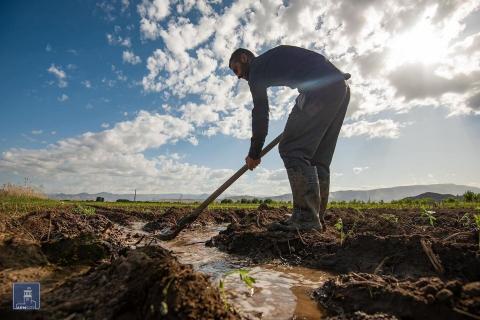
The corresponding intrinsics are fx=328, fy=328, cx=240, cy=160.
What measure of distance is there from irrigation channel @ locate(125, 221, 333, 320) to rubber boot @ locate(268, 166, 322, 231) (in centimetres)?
80

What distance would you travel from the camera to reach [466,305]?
1394 millimetres

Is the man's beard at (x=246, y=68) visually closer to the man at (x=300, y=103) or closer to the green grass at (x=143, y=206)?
the man at (x=300, y=103)

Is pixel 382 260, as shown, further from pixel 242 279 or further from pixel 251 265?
pixel 242 279

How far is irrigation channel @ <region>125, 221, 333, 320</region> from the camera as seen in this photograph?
1891mm

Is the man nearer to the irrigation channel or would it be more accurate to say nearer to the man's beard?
the man's beard

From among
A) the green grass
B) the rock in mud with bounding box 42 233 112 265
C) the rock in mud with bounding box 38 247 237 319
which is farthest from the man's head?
the green grass

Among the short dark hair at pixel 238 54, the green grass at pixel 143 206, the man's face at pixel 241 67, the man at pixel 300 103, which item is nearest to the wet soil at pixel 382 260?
the man at pixel 300 103

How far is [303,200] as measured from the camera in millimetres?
3844

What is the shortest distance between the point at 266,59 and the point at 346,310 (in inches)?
120

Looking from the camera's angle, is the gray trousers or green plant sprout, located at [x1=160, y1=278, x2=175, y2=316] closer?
green plant sprout, located at [x1=160, y1=278, x2=175, y2=316]

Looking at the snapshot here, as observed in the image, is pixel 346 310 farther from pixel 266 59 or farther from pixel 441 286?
pixel 266 59

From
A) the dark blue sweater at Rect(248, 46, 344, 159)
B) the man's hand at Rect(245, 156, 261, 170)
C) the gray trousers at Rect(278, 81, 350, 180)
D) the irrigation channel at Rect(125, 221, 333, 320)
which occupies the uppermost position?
the dark blue sweater at Rect(248, 46, 344, 159)

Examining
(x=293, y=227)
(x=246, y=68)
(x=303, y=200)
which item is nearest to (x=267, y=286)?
(x=293, y=227)

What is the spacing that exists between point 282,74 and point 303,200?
5.13 feet
